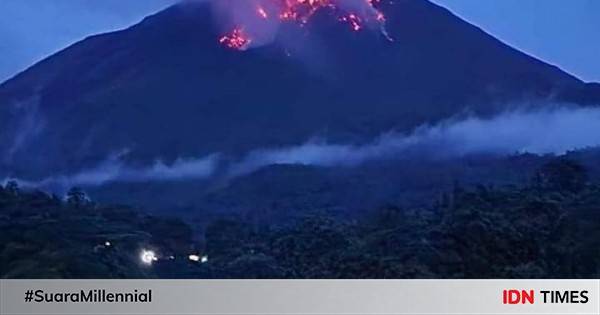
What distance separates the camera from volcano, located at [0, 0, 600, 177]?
3455 mm

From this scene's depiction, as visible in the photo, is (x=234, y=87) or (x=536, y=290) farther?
(x=234, y=87)

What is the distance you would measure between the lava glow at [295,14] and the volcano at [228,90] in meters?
Result: 0.02

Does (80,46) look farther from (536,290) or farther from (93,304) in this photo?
(536,290)

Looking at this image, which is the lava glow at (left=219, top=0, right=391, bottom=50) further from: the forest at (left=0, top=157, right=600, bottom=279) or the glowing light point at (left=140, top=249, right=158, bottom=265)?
the glowing light point at (left=140, top=249, right=158, bottom=265)

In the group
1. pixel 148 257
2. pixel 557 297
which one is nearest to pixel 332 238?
pixel 148 257

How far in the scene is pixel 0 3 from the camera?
3488 mm

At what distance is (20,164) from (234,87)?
0.54m

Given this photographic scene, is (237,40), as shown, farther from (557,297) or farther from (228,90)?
(557,297)

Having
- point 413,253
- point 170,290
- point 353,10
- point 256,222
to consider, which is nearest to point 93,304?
point 170,290

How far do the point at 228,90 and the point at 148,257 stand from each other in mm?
451

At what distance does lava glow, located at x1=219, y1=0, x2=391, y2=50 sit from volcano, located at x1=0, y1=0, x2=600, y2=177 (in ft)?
0.06

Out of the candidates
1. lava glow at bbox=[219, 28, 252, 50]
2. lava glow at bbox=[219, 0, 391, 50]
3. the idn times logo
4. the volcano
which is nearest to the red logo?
the idn times logo

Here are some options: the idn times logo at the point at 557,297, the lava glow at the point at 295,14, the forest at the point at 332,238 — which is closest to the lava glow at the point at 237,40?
the lava glow at the point at 295,14

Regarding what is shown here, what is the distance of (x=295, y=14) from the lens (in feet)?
11.7
